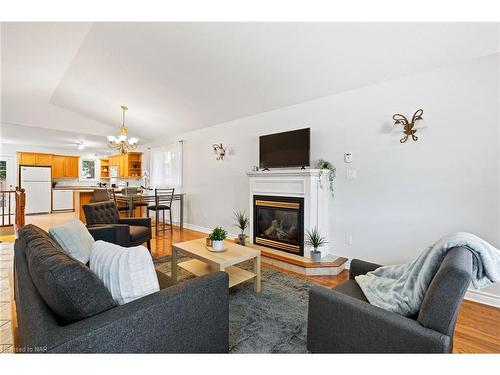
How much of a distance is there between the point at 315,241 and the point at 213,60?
8.63 feet

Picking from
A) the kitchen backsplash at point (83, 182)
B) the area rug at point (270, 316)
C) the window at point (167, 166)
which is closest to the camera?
the area rug at point (270, 316)

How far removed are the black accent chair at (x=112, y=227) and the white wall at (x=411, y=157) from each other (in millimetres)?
2598

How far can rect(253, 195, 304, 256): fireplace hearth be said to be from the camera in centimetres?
329

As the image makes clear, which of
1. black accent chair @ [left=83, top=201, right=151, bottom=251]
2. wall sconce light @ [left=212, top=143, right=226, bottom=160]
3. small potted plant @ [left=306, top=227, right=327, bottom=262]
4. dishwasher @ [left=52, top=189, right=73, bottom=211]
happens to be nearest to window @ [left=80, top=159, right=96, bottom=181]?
dishwasher @ [left=52, top=189, right=73, bottom=211]

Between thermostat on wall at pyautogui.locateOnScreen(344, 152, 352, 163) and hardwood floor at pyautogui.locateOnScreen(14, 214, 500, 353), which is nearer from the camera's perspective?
hardwood floor at pyautogui.locateOnScreen(14, 214, 500, 353)

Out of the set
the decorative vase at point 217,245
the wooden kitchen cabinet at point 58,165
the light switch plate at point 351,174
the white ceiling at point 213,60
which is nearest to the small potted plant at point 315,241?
the light switch plate at point 351,174

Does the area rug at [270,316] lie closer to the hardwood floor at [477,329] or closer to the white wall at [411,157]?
the hardwood floor at [477,329]

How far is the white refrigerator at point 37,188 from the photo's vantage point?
7.48 metres

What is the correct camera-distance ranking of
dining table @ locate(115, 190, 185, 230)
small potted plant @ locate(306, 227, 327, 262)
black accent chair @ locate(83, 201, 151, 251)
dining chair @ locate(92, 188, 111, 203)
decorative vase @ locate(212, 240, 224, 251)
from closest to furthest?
1. decorative vase @ locate(212, 240, 224, 251)
2. black accent chair @ locate(83, 201, 151, 251)
3. small potted plant @ locate(306, 227, 327, 262)
4. dining table @ locate(115, 190, 185, 230)
5. dining chair @ locate(92, 188, 111, 203)

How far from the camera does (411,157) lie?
2650mm

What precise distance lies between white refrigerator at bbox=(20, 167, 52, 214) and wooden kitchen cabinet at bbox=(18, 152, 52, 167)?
19cm

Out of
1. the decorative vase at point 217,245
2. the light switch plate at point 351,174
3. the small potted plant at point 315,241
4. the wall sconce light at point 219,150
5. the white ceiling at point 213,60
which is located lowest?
the small potted plant at point 315,241

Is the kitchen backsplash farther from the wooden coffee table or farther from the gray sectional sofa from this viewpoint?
the gray sectional sofa
